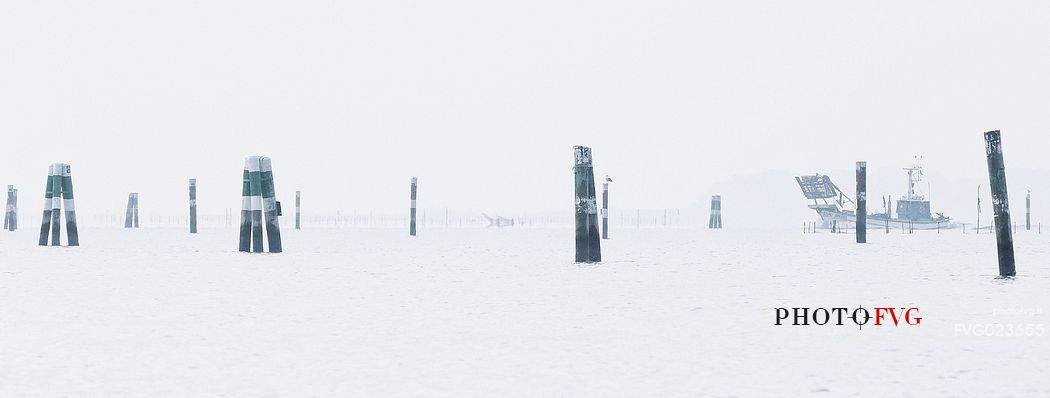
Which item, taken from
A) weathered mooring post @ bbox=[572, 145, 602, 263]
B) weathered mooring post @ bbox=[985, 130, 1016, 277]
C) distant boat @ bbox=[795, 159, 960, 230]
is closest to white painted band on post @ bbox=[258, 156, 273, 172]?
weathered mooring post @ bbox=[572, 145, 602, 263]

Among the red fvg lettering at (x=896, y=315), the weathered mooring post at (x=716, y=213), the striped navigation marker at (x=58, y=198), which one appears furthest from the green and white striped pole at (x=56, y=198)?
the weathered mooring post at (x=716, y=213)

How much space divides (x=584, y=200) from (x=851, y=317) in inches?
376

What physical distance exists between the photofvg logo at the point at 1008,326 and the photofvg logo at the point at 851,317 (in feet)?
1.73

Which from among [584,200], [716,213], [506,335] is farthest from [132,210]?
[506,335]

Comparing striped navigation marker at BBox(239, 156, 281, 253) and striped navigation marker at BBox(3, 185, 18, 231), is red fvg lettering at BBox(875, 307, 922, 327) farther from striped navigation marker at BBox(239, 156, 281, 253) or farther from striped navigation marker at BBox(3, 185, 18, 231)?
striped navigation marker at BBox(3, 185, 18, 231)

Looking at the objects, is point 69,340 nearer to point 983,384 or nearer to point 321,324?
point 321,324

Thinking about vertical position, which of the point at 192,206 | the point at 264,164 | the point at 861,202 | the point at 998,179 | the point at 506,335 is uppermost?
the point at 264,164

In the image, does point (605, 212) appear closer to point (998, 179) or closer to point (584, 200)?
point (584, 200)

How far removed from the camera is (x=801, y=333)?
395 inches

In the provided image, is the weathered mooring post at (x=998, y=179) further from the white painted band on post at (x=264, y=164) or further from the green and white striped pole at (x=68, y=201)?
the green and white striped pole at (x=68, y=201)

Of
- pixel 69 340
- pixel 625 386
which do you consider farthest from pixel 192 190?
pixel 625 386

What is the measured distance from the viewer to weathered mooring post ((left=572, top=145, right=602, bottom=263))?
2047 centimetres

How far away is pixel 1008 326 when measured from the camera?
10.5 m

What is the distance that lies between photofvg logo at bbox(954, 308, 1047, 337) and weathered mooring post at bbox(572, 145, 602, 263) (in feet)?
30.4
